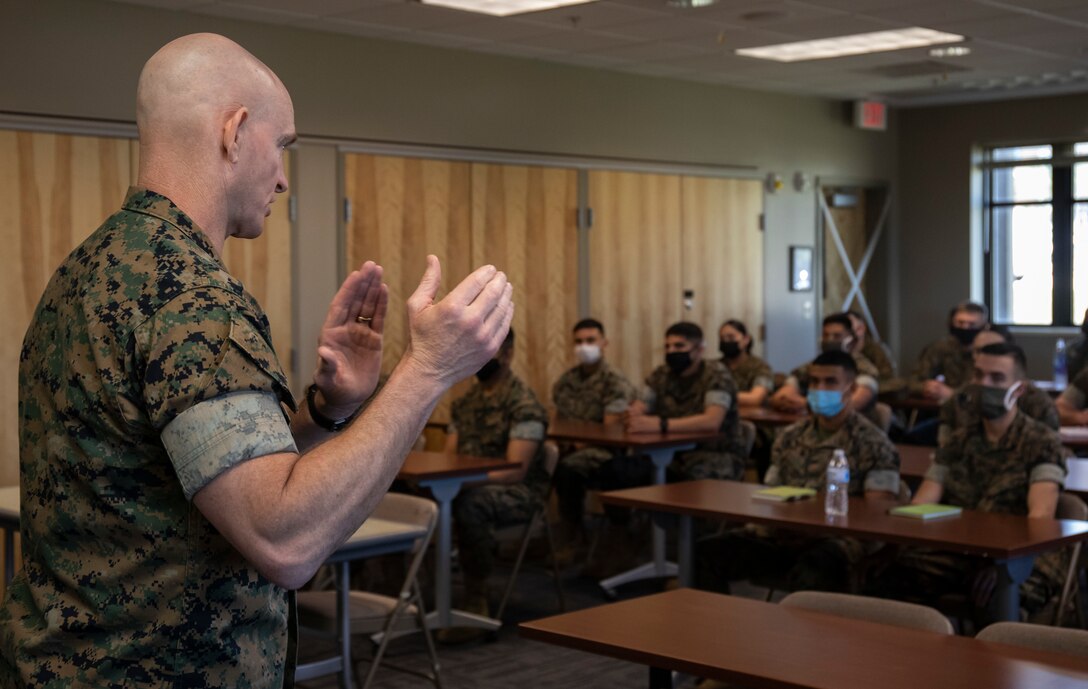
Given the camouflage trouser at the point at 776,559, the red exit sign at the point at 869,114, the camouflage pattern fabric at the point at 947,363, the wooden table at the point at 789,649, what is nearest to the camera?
the wooden table at the point at 789,649

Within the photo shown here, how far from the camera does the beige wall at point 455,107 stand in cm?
684

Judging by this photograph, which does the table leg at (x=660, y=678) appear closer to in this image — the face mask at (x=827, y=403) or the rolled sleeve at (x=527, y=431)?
the face mask at (x=827, y=403)

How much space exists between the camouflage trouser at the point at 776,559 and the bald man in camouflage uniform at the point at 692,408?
1.65 metres

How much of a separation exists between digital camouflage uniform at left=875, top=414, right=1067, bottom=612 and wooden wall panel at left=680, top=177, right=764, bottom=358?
5029mm

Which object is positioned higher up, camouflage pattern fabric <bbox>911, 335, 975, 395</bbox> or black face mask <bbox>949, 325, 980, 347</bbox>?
black face mask <bbox>949, 325, 980, 347</bbox>

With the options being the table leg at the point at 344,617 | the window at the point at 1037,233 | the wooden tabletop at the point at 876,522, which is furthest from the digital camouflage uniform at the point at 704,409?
the window at the point at 1037,233

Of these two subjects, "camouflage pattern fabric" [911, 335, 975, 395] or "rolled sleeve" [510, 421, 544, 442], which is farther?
"camouflage pattern fabric" [911, 335, 975, 395]

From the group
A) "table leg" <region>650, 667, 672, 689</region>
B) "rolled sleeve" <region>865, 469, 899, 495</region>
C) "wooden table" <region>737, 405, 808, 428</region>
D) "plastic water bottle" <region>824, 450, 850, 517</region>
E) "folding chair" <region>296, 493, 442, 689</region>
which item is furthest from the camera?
"wooden table" <region>737, 405, 808, 428</region>

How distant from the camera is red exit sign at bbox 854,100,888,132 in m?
11.5

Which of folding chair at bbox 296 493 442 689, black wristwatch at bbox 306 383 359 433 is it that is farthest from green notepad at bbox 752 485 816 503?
black wristwatch at bbox 306 383 359 433

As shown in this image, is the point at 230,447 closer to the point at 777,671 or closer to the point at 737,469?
the point at 777,671

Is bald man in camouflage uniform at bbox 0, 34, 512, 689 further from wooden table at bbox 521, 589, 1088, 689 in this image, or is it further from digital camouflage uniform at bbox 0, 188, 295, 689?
wooden table at bbox 521, 589, 1088, 689

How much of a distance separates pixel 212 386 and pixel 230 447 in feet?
0.24

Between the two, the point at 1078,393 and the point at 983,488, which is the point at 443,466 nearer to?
the point at 983,488
